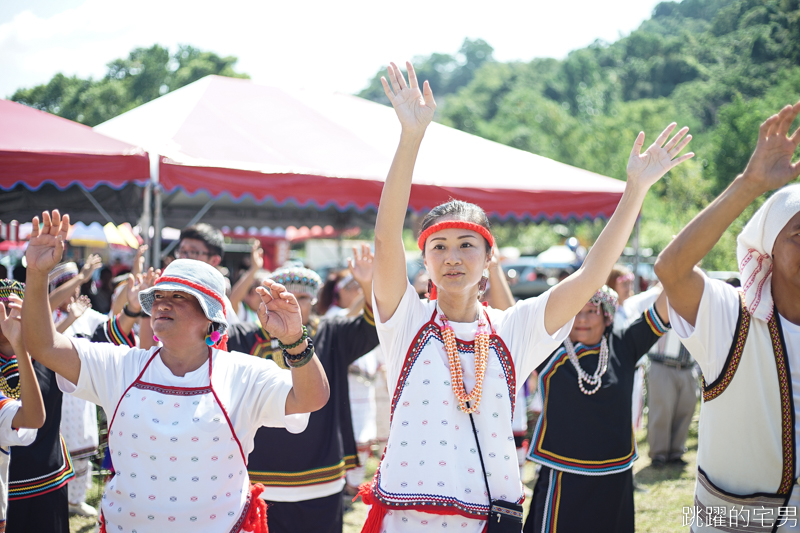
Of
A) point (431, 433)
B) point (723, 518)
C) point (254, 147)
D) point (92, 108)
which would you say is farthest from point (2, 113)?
point (92, 108)

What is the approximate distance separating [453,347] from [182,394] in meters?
0.98

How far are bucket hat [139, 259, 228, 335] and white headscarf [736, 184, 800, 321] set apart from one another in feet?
6.50

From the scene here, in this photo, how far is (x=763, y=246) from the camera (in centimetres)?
235

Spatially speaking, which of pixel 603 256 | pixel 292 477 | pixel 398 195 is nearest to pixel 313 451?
pixel 292 477

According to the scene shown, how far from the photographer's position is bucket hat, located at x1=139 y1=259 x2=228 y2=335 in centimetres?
229

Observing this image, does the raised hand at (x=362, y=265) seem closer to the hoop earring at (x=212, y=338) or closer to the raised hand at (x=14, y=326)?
the hoop earring at (x=212, y=338)

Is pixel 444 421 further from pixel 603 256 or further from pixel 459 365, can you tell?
pixel 603 256

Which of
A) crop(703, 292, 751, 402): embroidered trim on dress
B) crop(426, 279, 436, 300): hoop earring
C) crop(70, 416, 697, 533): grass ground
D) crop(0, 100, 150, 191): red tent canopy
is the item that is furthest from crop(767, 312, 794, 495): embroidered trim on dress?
crop(0, 100, 150, 191): red tent canopy

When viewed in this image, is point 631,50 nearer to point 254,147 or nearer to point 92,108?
point 92,108

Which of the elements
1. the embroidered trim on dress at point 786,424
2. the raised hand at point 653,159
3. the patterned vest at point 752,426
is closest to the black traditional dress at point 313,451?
the raised hand at point 653,159

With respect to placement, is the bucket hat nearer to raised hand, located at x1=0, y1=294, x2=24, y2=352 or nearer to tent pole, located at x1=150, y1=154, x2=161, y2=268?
raised hand, located at x1=0, y1=294, x2=24, y2=352

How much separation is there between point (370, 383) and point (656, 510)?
2730 millimetres

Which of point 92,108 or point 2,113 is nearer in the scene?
point 2,113

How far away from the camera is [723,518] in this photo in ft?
7.48
